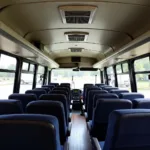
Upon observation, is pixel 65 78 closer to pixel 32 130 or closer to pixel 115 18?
pixel 115 18

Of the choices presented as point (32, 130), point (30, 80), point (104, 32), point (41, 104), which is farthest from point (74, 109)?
point (32, 130)

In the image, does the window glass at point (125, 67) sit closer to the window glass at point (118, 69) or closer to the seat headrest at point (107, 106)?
the window glass at point (118, 69)

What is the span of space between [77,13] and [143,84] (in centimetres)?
328

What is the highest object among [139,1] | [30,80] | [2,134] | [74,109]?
[139,1]

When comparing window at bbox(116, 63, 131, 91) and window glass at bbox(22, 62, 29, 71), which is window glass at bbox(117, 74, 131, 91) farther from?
window glass at bbox(22, 62, 29, 71)

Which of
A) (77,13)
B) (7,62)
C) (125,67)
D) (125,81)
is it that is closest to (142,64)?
(125,67)

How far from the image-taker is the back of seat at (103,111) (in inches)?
99.7

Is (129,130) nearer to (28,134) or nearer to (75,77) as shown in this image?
Result: (28,134)

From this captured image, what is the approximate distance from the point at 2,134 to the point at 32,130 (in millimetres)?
199

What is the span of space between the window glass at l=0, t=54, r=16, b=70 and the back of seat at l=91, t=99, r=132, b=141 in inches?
105

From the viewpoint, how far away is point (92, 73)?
34.0 feet

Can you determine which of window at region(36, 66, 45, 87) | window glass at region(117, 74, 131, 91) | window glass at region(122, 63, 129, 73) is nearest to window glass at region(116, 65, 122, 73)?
window glass at region(117, 74, 131, 91)

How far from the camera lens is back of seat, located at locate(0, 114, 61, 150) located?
1179mm

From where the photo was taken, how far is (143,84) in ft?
17.3
